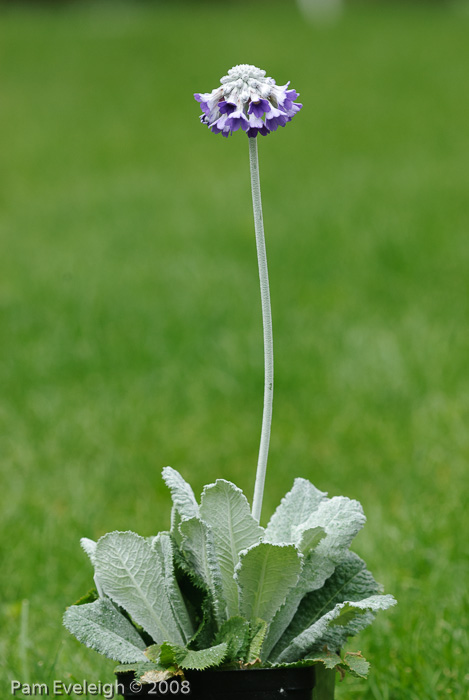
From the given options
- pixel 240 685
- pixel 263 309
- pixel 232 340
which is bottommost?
pixel 240 685

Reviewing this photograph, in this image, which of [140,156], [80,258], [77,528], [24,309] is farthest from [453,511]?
[140,156]

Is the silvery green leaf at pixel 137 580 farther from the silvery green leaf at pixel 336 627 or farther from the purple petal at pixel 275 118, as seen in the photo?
the purple petal at pixel 275 118

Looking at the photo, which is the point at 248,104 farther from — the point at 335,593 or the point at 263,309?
the point at 335,593

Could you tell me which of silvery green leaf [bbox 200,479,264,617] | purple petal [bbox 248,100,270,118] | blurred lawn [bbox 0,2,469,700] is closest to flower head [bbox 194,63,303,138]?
purple petal [bbox 248,100,270,118]

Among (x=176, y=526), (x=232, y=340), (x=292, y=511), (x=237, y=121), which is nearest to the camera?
(x=237, y=121)

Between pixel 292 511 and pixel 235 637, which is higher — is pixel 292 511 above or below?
above

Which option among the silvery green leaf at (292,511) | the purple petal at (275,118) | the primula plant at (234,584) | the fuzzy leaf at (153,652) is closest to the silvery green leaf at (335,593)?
the primula plant at (234,584)

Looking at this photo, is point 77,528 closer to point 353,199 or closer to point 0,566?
point 0,566

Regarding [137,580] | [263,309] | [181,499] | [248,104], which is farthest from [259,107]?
[137,580]
